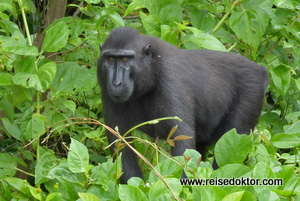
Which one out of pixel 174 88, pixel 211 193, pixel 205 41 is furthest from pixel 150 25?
A: pixel 211 193

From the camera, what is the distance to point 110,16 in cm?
571

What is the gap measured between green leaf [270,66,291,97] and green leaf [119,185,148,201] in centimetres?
366

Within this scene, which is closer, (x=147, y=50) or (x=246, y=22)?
(x=147, y=50)

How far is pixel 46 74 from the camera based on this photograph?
4.79 metres

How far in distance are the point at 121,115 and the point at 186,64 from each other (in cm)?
80

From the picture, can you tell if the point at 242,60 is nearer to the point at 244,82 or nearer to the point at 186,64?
the point at 244,82

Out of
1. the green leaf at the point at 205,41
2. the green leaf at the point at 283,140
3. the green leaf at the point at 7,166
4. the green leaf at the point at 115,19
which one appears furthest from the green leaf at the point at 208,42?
the green leaf at the point at 7,166

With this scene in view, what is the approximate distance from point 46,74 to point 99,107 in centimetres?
189

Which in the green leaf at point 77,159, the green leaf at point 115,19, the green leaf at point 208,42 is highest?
the green leaf at point 115,19

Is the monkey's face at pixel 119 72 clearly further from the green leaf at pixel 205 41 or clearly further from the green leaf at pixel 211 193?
the green leaf at pixel 211 193

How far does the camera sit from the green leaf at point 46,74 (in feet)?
15.5

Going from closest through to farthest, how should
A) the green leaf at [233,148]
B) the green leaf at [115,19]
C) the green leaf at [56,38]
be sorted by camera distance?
the green leaf at [233,148] → the green leaf at [56,38] → the green leaf at [115,19]

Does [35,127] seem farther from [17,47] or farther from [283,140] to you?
[283,140]

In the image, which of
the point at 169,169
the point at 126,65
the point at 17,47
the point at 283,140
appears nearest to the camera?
the point at 169,169
